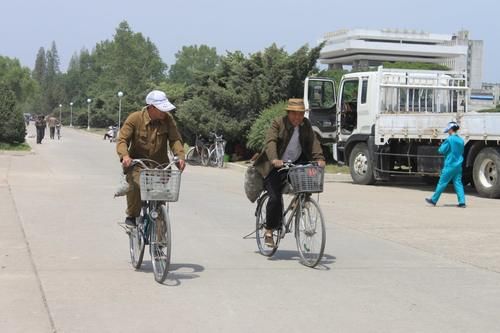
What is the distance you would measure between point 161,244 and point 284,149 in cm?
201

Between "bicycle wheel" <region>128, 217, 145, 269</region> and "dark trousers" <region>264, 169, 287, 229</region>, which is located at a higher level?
"dark trousers" <region>264, 169, 287, 229</region>

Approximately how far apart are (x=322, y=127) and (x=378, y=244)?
444 inches

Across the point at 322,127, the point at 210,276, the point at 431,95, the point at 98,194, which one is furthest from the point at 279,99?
the point at 210,276

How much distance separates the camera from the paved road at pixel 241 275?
5.53m

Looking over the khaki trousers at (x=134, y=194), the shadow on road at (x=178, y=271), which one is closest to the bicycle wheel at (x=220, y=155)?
the shadow on road at (x=178, y=271)

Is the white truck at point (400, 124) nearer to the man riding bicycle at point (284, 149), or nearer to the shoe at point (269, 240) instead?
the man riding bicycle at point (284, 149)

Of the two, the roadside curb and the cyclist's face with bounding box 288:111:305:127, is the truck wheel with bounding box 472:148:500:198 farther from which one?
the cyclist's face with bounding box 288:111:305:127

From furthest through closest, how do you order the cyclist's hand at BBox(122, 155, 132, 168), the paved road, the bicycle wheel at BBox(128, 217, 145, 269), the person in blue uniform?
the person in blue uniform < the bicycle wheel at BBox(128, 217, 145, 269) < the cyclist's hand at BBox(122, 155, 132, 168) < the paved road

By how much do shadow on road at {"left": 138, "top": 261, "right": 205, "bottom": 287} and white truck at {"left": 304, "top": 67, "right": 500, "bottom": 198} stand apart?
1006cm

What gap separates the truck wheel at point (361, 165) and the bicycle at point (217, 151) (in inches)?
288

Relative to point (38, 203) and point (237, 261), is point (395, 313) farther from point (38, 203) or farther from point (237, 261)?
point (38, 203)

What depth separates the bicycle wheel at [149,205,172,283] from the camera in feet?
21.6

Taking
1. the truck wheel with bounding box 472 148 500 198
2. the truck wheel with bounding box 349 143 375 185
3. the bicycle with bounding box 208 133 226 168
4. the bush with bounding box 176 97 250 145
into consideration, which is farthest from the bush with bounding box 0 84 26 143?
the truck wheel with bounding box 472 148 500 198

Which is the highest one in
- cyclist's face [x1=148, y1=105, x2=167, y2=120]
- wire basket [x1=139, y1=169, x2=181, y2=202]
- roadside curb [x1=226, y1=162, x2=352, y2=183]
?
cyclist's face [x1=148, y1=105, x2=167, y2=120]
